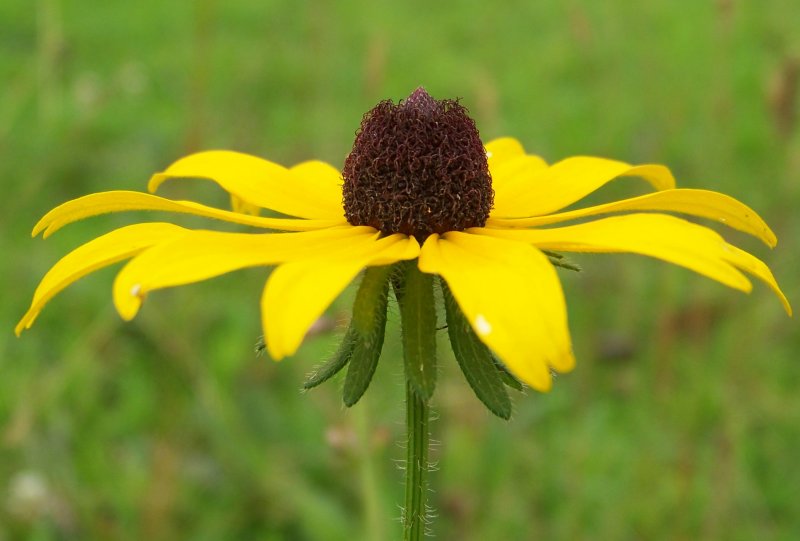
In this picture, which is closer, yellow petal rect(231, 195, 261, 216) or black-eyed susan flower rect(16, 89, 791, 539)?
black-eyed susan flower rect(16, 89, 791, 539)

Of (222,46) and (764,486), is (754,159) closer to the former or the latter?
(764,486)

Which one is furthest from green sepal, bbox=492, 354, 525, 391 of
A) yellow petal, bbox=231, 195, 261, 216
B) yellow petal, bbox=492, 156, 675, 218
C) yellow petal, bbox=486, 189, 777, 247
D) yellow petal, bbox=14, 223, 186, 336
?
yellow petal, bbox=231, 195, 261, 216

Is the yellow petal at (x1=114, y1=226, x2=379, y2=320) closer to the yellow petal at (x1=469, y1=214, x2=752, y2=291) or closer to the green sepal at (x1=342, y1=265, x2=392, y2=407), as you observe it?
the green sepal at (x1=342, y1=265, x2=392, y2=407)

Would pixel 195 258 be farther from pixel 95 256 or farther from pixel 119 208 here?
pixel 119 208

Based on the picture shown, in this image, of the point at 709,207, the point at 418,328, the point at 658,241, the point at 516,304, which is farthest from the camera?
the point at 709,207

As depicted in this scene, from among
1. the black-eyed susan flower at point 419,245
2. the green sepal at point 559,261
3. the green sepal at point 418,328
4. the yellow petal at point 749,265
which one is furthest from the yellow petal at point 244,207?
the yellow petal at point 749,265

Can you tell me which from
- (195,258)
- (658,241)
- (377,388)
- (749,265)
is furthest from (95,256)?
(377,388)

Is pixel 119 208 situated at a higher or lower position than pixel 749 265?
higher
